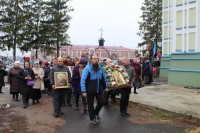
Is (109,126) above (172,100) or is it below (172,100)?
below

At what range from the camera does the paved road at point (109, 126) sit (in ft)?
28.0

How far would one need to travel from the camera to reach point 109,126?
355 inches

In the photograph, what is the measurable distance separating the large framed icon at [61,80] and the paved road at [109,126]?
0.95m

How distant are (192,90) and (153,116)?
268 inches

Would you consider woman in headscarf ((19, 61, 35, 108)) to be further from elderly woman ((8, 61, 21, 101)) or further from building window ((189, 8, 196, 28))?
building window ((189, 8, 196, 28))

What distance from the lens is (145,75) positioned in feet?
67.7


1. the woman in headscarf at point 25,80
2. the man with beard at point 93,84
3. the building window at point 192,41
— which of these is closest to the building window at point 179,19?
the building window at point 192,41

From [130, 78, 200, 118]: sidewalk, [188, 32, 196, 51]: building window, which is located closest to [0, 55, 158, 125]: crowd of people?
[130, 78, 200, 118]: sidewalk

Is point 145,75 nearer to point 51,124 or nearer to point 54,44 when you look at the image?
point 51,124

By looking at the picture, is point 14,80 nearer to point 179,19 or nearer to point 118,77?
point 118,77

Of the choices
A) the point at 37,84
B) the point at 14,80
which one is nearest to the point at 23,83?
the point at 37,84

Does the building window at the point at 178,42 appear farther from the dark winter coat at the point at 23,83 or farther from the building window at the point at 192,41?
the dark winter coat at the point at 23,83

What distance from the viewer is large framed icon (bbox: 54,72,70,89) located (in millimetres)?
10539

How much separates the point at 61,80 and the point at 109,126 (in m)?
2.44
